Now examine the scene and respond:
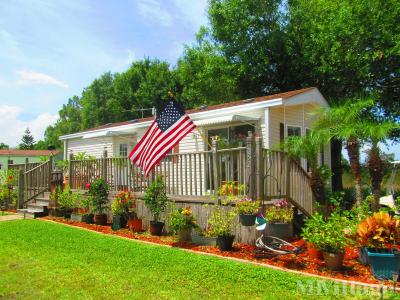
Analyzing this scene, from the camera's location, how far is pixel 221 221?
7.50 meters

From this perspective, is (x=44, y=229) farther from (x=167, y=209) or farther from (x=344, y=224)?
(x=344, y=224)

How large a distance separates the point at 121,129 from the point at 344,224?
11885 millimetres

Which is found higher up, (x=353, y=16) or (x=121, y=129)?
(x=353, y=16)

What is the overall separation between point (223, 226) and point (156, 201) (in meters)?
2.13

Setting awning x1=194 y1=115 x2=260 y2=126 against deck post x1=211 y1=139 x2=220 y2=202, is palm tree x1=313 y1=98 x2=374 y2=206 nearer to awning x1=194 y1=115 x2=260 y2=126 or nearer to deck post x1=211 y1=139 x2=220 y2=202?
deck post x1=211 y1=139 x2=220 y2=202

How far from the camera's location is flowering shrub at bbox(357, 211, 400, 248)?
546 centimetres

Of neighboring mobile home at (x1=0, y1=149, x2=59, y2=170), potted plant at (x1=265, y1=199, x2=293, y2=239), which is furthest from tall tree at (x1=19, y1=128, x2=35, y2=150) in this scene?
potted plant at (x1=265, y1=199, x2=293, y2=239)

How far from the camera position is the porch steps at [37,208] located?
1270cm

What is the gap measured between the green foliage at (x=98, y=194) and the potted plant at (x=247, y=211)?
16.4ft

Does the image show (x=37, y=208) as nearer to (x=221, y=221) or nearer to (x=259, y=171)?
(x=221, y=221)

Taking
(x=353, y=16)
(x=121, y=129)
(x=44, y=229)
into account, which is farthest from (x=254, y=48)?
(x=44, y=229)

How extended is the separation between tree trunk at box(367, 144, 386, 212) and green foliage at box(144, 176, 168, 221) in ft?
14.5

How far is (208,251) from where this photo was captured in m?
7.33


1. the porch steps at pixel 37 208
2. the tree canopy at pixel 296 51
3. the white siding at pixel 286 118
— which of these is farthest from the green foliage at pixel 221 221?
the tree canopy at pixel 296 51
